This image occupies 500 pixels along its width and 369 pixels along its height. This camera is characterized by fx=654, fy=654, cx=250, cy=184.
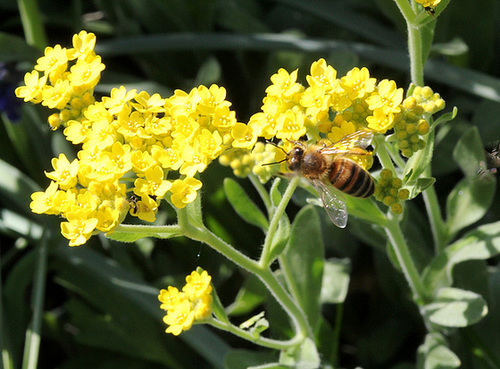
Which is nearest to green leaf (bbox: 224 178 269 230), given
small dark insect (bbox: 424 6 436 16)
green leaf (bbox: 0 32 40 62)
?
small dark insect (bbox: 424 6 436 16)

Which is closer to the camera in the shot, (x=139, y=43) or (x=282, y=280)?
(x=282, y=280)

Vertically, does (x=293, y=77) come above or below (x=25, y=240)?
below

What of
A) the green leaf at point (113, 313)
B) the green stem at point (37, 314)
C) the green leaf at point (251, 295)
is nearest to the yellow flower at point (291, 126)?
the green leaf at point (251, 295)

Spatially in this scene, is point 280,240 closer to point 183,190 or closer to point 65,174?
point 183,190

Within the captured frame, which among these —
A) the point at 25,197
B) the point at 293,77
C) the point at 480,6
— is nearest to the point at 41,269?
the point at 25,197

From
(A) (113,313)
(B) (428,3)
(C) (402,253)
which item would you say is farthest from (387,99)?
(A) (113,313)

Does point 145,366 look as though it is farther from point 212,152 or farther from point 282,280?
point 212,152
